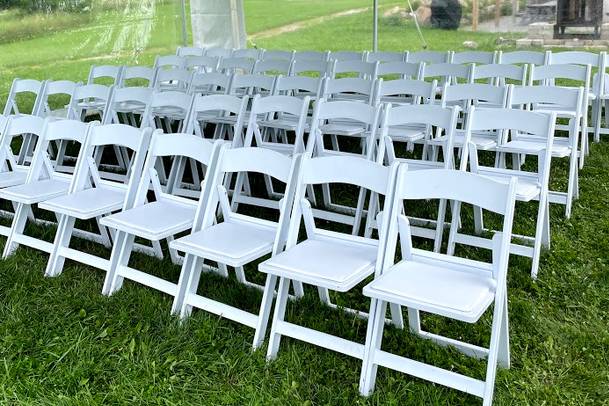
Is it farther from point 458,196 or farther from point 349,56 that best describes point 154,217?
point 349,56

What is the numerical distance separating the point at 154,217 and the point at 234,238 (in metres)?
0.57

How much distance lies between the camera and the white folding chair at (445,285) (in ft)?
7.59

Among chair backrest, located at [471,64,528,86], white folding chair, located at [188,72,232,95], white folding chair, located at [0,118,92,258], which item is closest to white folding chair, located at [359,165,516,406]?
white folding chair, located at [0,118,92,258]

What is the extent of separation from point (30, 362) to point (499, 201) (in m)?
2.21

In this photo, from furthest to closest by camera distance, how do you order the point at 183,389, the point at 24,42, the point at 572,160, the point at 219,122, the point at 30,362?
the point at 24,42 < the point at 219,122 < the point at 572,160 < the point at 30,362 < the point at 183,389

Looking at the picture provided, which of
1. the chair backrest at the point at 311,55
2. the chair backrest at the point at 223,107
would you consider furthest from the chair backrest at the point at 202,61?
the chair backrest at the point at 223,107

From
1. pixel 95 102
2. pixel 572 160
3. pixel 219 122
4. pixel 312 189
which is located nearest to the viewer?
→ pixel 572 160

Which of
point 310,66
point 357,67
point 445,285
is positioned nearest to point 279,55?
point 310,66

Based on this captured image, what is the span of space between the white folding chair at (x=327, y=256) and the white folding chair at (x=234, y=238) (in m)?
0.07

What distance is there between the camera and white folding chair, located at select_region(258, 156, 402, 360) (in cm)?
255

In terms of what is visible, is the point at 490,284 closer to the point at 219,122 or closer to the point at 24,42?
the point at 219,122

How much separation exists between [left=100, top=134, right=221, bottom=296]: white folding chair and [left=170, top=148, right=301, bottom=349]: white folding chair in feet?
0.37

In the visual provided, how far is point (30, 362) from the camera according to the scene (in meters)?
2.82

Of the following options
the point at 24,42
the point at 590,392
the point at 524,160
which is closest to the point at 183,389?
the point at 590,392
